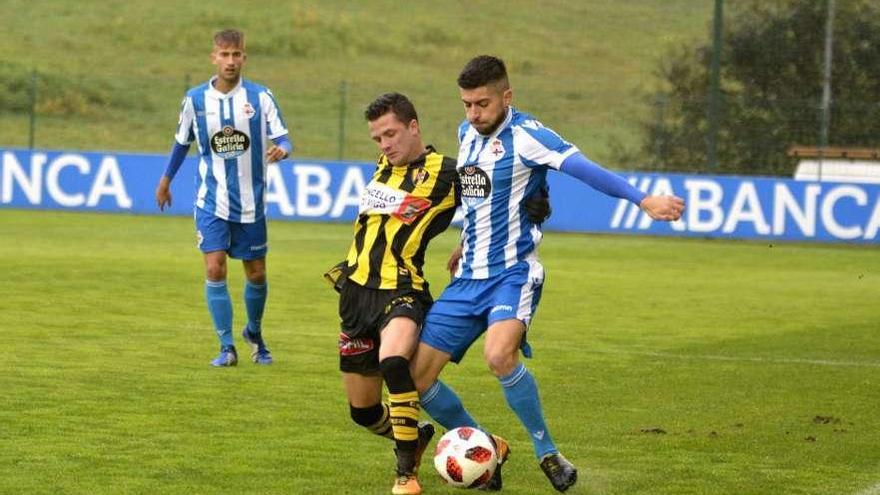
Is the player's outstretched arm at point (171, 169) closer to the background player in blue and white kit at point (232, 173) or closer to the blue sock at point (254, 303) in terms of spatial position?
the background player in blue and white kit at point (232, 173)

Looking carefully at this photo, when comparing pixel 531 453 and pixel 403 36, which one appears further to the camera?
pixel 403 36

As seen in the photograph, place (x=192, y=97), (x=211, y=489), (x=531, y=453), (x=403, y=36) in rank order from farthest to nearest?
(x=403, y=36)
(x=192, y=97)
(x=531, y=453)
(x=211, y=489)

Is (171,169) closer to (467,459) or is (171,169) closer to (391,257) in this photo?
(391,257)

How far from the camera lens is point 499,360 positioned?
746 cm

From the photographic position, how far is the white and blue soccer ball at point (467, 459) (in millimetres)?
7402

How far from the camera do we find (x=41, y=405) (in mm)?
9516

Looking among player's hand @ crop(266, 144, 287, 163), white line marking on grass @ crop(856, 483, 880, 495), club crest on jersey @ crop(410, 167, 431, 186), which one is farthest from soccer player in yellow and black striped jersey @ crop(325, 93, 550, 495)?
player's hand @ crop(266, 144, 287, 163)

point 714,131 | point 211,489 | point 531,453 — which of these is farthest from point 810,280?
point 211,489

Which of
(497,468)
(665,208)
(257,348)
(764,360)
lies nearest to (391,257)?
(497,468)

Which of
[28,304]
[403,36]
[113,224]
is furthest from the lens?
[403,36]

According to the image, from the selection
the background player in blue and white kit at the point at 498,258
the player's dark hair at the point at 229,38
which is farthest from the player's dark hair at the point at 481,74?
the player's dark hair at the point at 229,38

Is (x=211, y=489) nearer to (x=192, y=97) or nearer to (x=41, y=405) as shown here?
(x=41, y=405)

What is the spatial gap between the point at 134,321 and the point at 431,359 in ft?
21.9

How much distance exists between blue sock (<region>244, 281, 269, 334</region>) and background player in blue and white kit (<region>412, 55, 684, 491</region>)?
4088 mm
